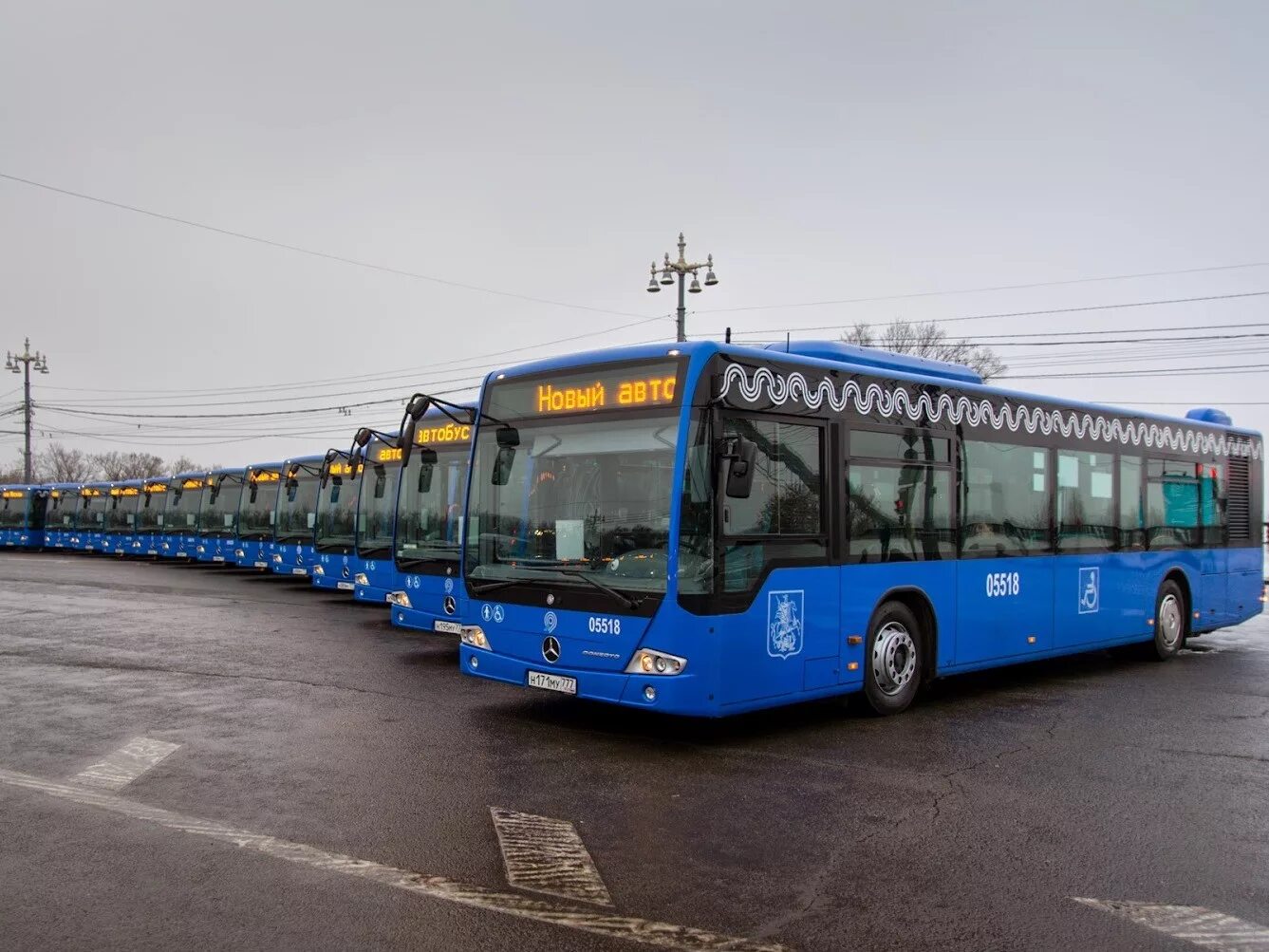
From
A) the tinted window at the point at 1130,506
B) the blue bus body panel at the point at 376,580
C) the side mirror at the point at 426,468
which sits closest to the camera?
the tinted window at the point at 1130,506

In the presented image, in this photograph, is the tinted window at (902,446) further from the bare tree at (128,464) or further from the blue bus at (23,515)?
the bare tree at (128,464)

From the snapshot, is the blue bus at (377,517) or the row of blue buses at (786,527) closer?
the row of blue buses at (786,527)

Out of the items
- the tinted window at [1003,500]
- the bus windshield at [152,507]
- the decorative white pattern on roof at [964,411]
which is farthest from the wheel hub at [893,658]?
the bus windshield at [152,507]

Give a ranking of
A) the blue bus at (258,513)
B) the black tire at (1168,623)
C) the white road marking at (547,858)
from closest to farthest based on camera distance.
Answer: the white road marking at (547,858) → the black tire at (1168,623) → the blue bus at (258,513)

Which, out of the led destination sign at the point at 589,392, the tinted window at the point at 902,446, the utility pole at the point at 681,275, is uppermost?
the utility pole at the point at 681,275

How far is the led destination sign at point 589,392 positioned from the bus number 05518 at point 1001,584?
4.49m

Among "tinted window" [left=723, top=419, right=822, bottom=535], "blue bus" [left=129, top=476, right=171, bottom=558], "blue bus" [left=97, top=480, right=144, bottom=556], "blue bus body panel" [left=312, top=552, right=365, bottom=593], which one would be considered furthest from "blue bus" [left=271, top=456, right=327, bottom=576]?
"blue bus" [left=97, top=480, right=144, bottom=556]

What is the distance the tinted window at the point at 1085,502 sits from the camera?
11.2m

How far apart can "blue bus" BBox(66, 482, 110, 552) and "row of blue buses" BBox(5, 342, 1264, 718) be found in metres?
37.4

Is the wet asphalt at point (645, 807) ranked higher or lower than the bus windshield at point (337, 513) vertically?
lower

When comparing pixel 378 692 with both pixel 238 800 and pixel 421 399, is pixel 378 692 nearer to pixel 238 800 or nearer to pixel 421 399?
pixel 421 399

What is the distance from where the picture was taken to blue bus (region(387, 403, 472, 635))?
42.6ft

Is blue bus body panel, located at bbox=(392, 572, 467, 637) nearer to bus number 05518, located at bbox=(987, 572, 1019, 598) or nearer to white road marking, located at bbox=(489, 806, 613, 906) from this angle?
bus number 05518, located at bbox=(987, 572, 1019, 598)

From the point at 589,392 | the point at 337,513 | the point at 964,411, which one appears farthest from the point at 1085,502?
the point at 337,513
